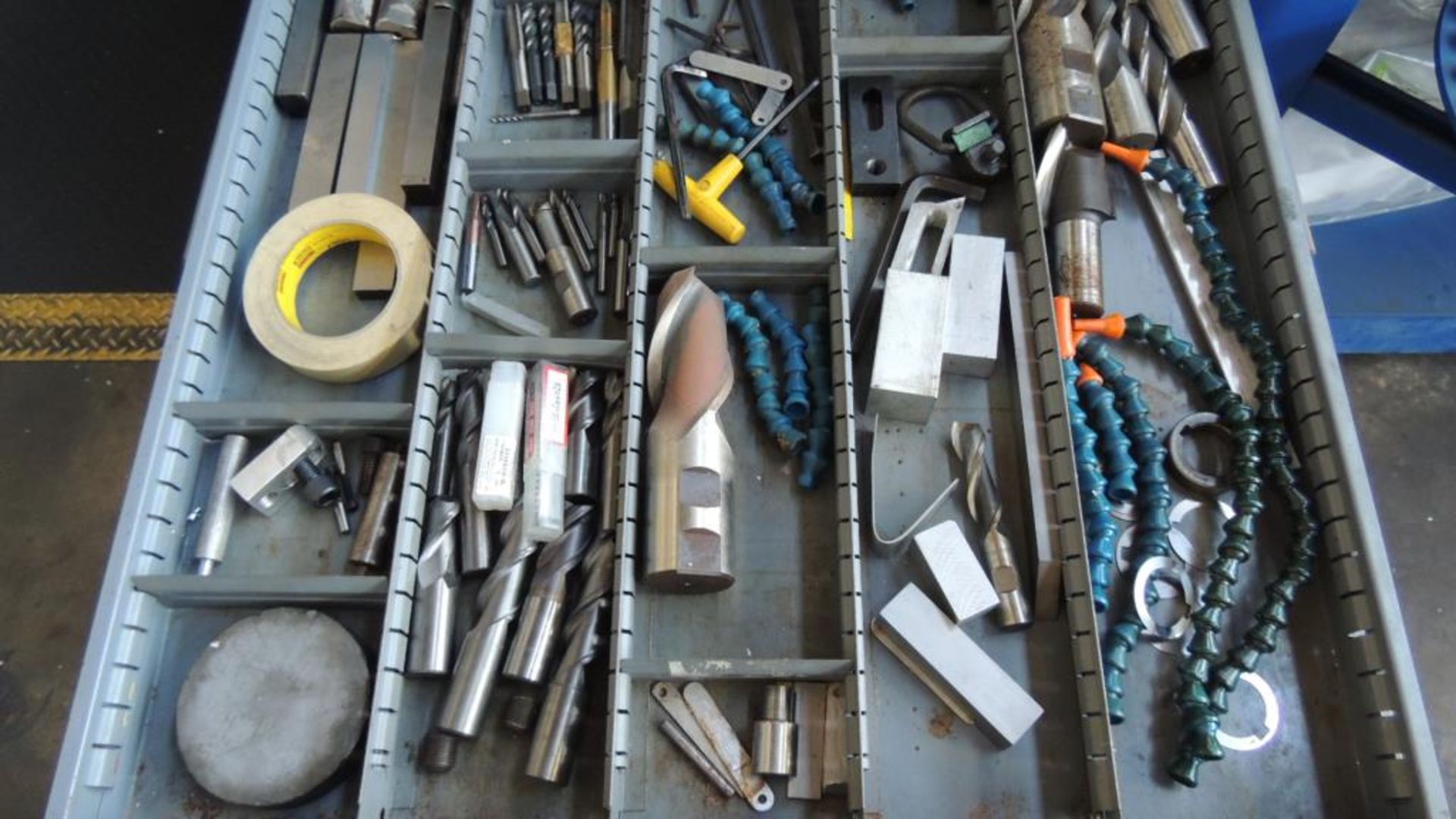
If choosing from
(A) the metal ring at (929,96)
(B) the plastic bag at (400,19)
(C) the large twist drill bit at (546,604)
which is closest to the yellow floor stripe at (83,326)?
(B) the plastic bag at (400,19)

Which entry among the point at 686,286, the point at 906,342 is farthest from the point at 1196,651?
the point at 686,286

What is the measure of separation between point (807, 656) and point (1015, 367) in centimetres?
58

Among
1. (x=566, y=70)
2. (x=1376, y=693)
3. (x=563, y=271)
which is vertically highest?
(x=566, y=70)

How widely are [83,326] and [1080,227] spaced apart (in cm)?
246

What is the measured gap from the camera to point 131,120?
8.74 ft

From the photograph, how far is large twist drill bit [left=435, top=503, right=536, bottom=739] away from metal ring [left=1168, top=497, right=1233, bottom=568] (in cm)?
98

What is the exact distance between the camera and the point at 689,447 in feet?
4.64

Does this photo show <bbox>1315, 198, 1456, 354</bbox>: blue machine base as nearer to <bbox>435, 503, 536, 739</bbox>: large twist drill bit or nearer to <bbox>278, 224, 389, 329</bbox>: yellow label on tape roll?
<bbox>435, 503, 536, 739</bbox>: large twist drill bit

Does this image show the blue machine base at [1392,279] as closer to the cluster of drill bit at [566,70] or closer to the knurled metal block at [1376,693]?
the knurled metal block at [1376,693]

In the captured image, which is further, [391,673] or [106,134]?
Result: [106,134]

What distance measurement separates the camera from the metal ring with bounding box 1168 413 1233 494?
4.74ft

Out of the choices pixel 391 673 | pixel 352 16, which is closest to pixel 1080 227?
pixel 391 673

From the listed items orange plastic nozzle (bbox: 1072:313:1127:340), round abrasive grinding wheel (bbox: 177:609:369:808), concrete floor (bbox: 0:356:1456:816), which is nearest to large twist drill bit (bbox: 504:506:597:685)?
round abrasive grinding wheel (bbox: 177:609:369:808)

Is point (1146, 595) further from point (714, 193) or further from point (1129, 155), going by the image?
point (714, 193)
